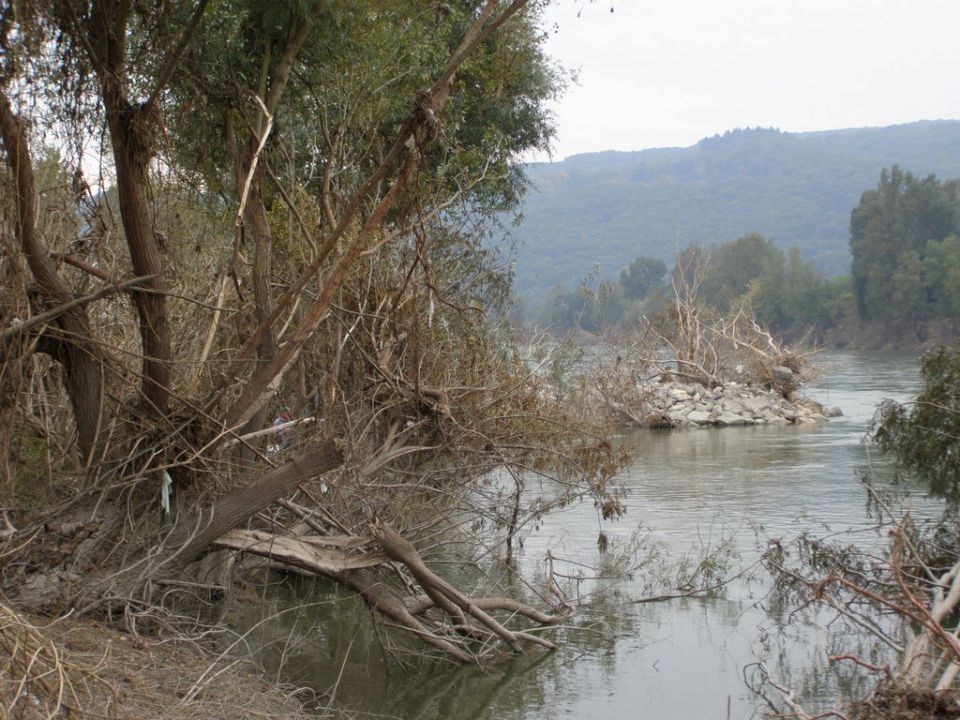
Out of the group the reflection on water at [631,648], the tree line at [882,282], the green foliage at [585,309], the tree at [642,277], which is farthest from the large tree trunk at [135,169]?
the tree at [642,277]

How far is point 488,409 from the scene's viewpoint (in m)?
11.4

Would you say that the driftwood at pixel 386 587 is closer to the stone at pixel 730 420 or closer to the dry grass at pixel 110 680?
the dry grass at pixel 110 680

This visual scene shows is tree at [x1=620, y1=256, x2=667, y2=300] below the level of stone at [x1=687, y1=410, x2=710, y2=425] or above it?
above

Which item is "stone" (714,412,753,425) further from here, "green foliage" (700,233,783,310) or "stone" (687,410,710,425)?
"green foliage" (700,233,783,310)

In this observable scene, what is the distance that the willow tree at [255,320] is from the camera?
7.32 m

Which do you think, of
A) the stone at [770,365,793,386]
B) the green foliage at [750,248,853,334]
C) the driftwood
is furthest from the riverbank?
the green foliage at [750,248,853,334]

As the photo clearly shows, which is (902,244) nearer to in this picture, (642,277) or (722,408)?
(642,277)

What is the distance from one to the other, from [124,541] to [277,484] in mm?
1208

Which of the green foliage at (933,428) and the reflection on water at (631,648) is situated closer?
the reflection on water at (631,648)

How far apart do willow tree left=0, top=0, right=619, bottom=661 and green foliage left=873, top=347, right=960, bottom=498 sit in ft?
10.5

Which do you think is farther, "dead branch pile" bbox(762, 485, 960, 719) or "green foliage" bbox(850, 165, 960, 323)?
"green foliage" bbox(850, 165, 960, 323)

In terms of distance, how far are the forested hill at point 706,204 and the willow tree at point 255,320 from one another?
99.9 metres

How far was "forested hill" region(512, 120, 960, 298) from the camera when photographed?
131875 mm

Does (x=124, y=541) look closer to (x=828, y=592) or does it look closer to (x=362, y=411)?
(x=362, y=411)
